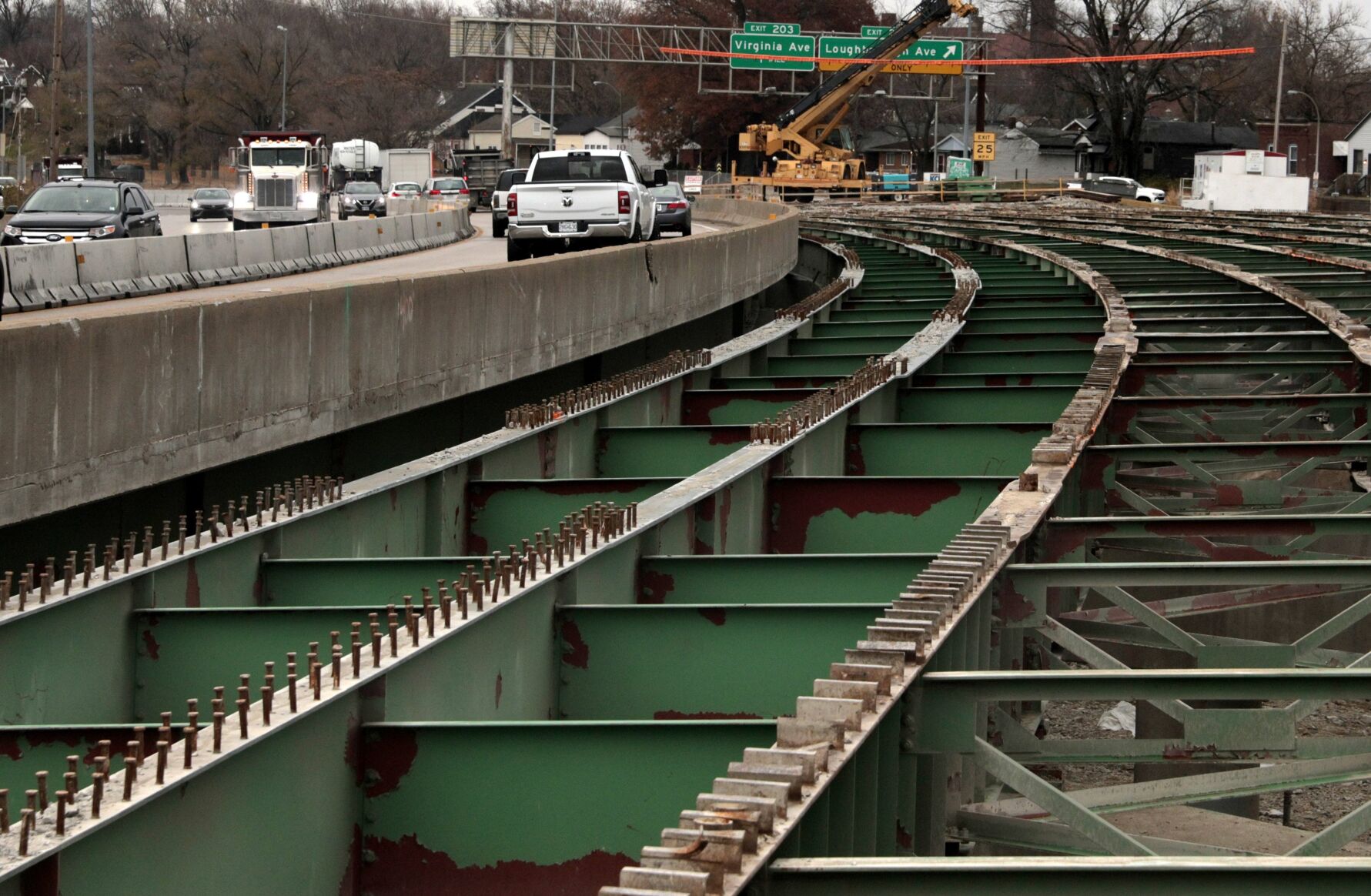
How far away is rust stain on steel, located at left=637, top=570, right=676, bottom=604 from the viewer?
950 centimetres

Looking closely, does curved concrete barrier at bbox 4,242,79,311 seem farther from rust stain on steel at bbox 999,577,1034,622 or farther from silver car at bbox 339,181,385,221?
silver car at bbox 339,181,385,221

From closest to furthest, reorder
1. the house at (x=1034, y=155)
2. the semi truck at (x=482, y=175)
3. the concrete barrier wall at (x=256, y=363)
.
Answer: the concrete barrier wall at (x=256, y=363), the semi truck at (x=482, y=175), the house at (x=1034, y=155)

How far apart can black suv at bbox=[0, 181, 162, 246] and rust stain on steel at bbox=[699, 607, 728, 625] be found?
968 inches

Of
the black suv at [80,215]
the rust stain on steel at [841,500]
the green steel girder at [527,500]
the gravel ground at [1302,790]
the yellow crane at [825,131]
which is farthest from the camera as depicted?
the yellow crane at [825,131]

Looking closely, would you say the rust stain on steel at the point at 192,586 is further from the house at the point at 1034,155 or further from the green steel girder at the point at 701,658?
the house at the point at 1034,155

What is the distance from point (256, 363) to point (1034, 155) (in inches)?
4858

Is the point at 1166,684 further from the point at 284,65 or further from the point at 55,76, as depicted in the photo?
the point at 284,65

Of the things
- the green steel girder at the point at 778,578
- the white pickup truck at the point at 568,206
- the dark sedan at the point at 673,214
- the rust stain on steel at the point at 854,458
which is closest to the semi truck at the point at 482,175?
the dark sedan at the point at 673,214

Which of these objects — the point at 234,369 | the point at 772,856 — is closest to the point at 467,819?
the point at 772,856

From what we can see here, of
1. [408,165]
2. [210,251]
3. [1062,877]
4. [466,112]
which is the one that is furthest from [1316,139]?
[1062,877]

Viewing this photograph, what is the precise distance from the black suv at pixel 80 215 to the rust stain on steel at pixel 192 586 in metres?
22.9

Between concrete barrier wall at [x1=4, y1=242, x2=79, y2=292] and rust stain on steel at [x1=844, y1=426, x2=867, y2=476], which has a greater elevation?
concrete barrier wall at [x1=4, y1=242, x2=79, y2=292]

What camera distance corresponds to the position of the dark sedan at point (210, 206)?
2343 inches

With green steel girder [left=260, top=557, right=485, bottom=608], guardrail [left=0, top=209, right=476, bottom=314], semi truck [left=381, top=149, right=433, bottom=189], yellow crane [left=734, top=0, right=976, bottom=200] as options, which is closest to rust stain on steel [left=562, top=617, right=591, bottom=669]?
green steel girder [left=260, top=557, right=485, bottom=608]
